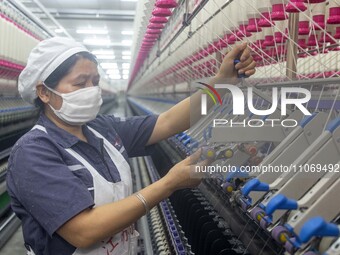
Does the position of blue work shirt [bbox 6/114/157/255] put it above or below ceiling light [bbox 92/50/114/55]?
below

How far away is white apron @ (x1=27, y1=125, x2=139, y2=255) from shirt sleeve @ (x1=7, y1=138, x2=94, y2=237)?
0.40ft

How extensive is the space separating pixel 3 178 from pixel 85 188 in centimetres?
340

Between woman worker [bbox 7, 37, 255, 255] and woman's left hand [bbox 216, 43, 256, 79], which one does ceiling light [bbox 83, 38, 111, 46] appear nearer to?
woman worker [bbox 7, 37, 255, 255]

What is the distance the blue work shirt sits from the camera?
4.45ft

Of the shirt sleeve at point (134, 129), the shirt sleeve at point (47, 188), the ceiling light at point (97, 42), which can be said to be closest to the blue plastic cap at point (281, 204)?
the shirt sleeve at point (47, 188)

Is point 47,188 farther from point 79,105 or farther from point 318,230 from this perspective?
point 318,230

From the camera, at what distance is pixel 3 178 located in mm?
4449

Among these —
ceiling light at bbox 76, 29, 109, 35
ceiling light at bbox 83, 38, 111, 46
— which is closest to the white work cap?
ceiling light at bbox 76, 29, 109, 35

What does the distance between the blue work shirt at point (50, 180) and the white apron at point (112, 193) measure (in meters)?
0.02

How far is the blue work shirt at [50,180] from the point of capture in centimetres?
136

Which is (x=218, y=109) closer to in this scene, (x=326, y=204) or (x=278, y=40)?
(x=278, y=40)

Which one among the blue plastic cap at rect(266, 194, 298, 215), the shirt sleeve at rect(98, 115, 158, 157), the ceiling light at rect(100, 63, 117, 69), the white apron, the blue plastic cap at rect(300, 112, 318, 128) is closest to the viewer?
the blue plastic cap at rect(266, 194, 298, 215)

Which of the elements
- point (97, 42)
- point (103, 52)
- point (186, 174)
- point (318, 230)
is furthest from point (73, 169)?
point (103, 52)

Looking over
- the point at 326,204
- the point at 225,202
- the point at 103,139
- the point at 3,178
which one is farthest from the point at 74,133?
the point at 3,178
